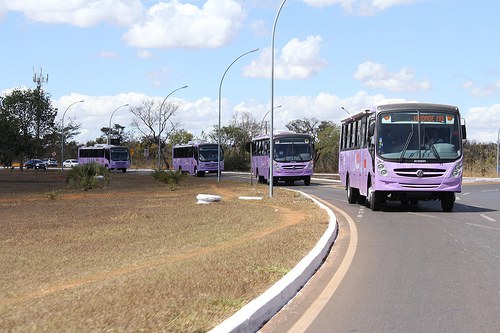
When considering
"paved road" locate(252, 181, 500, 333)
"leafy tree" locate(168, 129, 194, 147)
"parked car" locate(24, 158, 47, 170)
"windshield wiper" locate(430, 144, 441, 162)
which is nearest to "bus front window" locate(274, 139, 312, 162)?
"windshield wiper" locate(430, 144, 441, 162)

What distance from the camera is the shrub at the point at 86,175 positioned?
35075 mm

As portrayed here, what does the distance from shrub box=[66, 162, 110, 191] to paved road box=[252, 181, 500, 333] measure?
22081 millimetres

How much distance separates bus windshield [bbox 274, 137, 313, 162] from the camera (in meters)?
39.3

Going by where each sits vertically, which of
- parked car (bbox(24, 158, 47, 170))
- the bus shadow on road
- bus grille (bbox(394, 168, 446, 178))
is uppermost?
bus grille (bbox(394, 168, 446, 178))

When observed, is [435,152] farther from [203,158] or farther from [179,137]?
[179,137]

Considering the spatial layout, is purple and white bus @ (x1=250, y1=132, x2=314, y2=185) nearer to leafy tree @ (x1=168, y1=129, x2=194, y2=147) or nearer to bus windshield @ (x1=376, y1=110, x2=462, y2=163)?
bus windshield @ (x1=376, y1=110, x2=462, y2=163)

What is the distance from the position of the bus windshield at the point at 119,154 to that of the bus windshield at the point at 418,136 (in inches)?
2441

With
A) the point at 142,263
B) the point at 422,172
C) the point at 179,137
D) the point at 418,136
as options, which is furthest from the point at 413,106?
the point at 179,137

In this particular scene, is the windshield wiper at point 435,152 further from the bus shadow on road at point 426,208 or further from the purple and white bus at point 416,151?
the bus shadow on road at point 426,208

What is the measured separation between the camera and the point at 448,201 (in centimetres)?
2030

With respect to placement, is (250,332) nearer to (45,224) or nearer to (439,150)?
(45,224)

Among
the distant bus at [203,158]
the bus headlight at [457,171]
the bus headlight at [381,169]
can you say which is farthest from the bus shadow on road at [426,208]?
the distant bus at [203,158]

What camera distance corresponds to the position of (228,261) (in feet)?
32.1

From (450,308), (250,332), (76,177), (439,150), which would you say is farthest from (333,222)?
(76,177)
